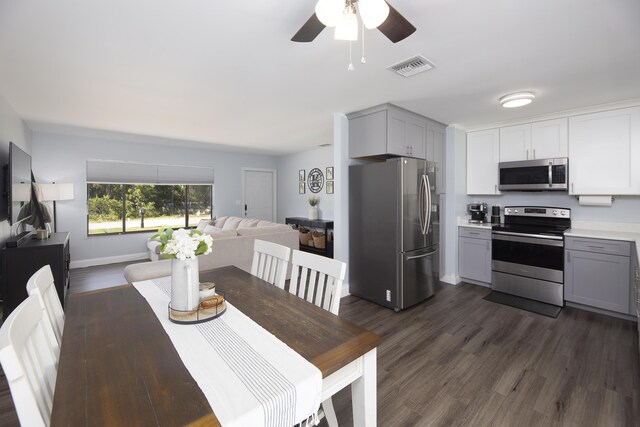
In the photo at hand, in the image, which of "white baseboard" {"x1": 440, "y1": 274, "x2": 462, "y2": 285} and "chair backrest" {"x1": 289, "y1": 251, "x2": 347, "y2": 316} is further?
"white baseboard" {"x1": 440, "y1": 274, "x2": 462, "y2": 285}

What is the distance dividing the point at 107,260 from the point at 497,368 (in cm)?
627

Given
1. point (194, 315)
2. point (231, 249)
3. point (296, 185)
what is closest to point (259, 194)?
point (296, 185)

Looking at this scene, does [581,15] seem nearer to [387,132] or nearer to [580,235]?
[387,132]

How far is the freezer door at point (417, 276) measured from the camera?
3.31 metres

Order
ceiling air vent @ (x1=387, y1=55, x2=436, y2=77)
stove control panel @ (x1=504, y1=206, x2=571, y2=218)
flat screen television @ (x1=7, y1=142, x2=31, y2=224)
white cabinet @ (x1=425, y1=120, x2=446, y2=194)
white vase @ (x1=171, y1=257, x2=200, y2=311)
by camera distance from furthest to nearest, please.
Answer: white cabinet @ (x1=425, y1=120, x2=446, y2=194)
stove control panel @ (x1=504, y1=206, x2=571, y2=218)
flat screen television @ (x1=7, y1=142, x2=31, y2=224)
ceiling air vent @ (x1=387, y1=55, x2=436, y2=77)
white vase @ (x1=171, y1=257, x2=200, y2=311)

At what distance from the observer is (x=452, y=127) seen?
429 cm

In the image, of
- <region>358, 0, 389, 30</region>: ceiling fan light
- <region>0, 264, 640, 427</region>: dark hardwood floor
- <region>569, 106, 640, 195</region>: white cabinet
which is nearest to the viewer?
<region>358, 0, 389, 30</region>: ceiling fan light

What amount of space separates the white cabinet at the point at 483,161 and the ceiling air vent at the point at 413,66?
7.80 feet

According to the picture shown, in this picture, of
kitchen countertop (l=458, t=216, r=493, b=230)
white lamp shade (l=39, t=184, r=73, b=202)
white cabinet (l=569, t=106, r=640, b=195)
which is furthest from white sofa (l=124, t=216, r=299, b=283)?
white cabinet (l=569, t=106, r=640, b=195)

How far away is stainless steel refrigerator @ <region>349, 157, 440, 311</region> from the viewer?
330 cm

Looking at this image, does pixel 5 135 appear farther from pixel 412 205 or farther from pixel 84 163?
pixel 412 205

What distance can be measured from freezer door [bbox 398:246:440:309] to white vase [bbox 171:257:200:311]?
8.04ft

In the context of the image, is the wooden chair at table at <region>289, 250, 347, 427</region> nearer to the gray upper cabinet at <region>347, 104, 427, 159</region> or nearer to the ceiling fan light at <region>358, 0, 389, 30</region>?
the ceiling fan light at <region>358, 0, 389, 30</region>

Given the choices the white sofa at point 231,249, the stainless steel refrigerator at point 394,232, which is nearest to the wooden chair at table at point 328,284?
the white sofa at point 231,249
